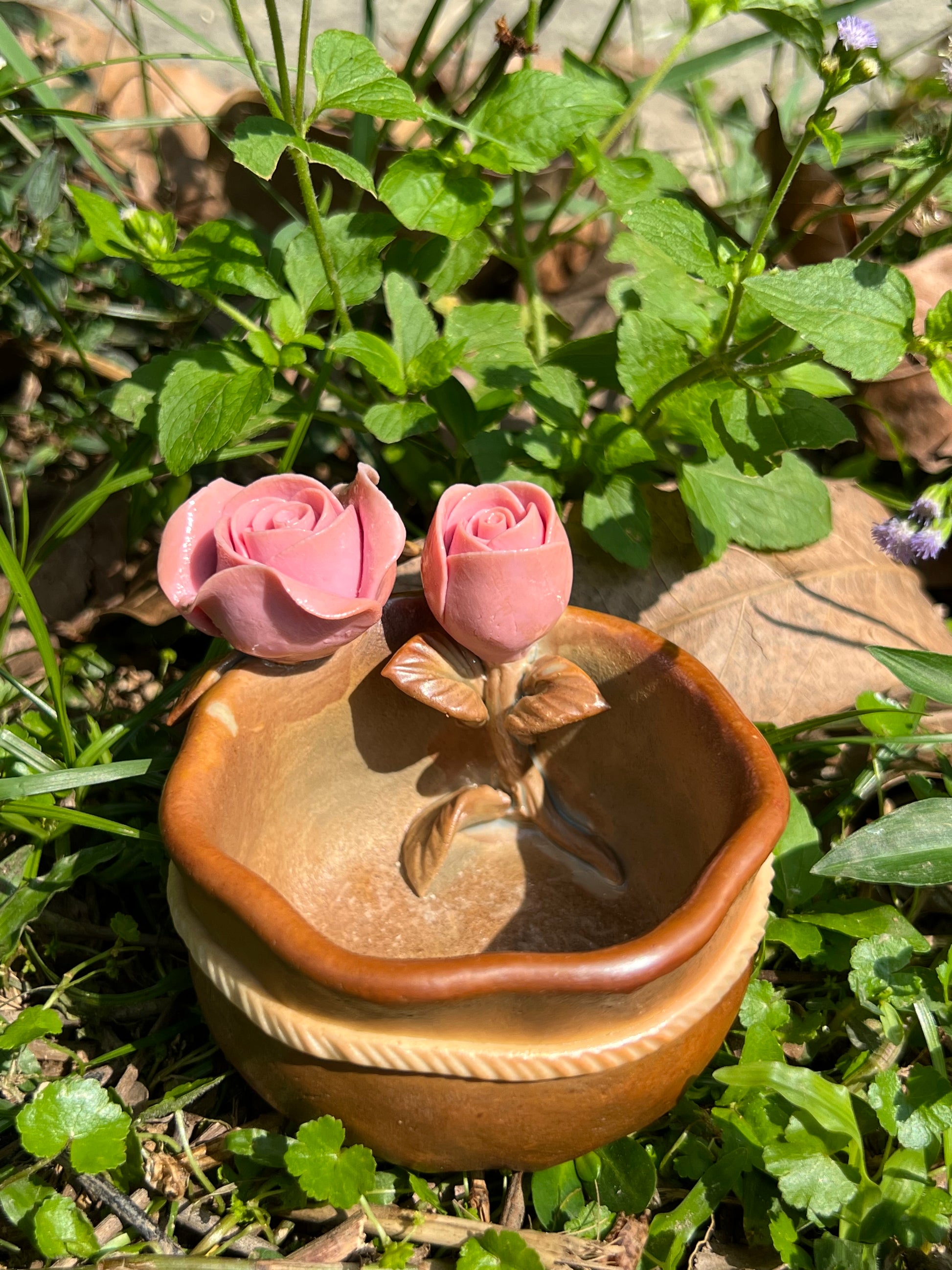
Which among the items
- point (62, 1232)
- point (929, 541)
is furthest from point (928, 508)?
point (62, 1232)

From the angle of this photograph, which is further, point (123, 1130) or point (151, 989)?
point (151, 989)


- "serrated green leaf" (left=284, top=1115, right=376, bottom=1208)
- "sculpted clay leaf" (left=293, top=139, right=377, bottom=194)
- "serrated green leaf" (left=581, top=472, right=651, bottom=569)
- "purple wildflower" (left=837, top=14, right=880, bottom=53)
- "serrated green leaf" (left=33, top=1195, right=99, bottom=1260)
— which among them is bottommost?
"serrated green leaf" (left=33, top=1195, right=99, bottom=1260)

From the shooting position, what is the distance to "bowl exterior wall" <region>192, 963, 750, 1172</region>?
996 millimetres

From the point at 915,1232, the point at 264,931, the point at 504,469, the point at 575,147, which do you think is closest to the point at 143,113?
the point at 575,147

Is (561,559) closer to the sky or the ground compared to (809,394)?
closer to the ground

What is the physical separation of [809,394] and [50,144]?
1237mm

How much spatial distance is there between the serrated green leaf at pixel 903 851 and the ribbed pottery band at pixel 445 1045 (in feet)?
0.85

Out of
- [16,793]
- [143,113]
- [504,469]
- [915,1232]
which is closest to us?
[915,1232]

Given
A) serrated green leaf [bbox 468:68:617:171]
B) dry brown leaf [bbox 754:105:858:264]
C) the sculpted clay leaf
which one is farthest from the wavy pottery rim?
dry brown leaf [bbox 754:105:858:264]

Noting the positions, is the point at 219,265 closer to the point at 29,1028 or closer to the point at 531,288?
the point at 531,288

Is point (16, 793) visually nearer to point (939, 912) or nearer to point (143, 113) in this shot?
point (939, 912)

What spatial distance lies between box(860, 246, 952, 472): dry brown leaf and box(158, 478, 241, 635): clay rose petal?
114cm

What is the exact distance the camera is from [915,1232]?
3.60ft

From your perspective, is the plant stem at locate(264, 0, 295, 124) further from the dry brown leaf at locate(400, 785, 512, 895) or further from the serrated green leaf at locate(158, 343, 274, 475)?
the dry brown leaf at locate(400, 785, 512, 895)
